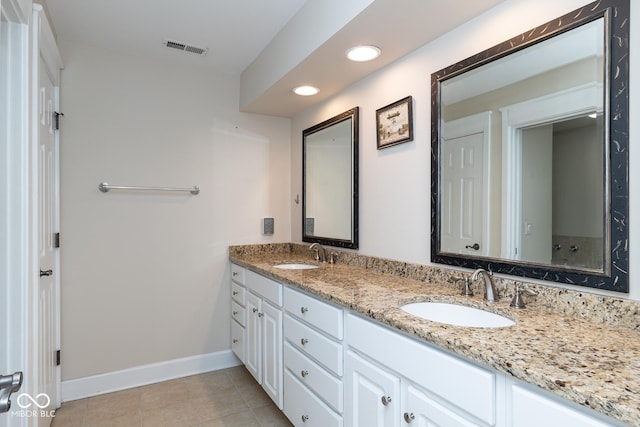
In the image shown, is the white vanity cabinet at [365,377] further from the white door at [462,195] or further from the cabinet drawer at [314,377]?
the white door at [462,195]

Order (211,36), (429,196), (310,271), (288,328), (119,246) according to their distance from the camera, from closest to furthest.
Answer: (429,196), (288,328), (310,271), (211,36), (119,246)

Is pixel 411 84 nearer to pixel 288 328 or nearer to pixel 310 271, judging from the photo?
pixel 310 271

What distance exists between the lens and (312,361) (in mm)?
1717

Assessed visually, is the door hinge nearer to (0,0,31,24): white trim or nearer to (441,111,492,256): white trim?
(0,0,31,24): white trim

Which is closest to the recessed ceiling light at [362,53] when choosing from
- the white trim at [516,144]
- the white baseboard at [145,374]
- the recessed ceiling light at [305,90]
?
the recessed ceiling light at [305,90]

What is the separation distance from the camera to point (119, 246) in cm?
256

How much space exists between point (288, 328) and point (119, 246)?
1435 millimetres

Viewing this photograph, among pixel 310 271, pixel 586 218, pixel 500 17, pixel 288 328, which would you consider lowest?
pixel 288 328

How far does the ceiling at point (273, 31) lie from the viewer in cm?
157

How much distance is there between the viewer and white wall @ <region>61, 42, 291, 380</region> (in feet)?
7.97

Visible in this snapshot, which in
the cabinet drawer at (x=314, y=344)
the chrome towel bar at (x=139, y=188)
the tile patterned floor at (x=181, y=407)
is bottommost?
the tile patterned floor at (x=181, y=407)

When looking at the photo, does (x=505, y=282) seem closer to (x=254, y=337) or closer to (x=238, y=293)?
(x=254, y=337)

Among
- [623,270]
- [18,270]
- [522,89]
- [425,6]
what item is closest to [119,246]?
[18,270]

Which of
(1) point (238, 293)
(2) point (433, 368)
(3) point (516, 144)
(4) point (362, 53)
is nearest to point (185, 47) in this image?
(4) point (362, 53)
